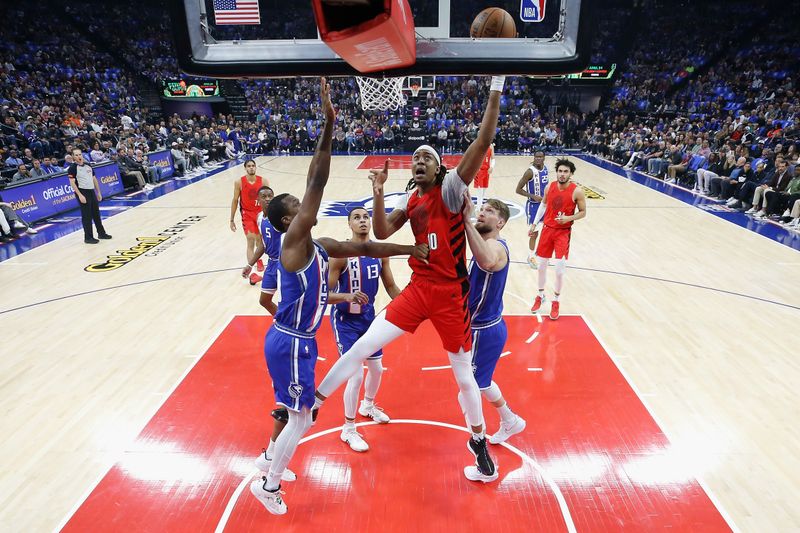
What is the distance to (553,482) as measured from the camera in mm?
3676

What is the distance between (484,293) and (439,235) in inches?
25.6

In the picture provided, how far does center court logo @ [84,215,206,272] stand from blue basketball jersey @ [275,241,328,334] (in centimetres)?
651

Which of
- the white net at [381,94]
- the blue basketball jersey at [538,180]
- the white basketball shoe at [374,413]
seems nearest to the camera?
the white basketball shoe at [374,413]

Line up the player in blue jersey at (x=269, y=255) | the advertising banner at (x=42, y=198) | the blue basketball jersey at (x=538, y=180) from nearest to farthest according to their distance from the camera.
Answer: the player in blue jersey at (x=269, y=255)
the blue basketball jersey at (x=538, y=180)
the advertising banner at (x=42, y=198)

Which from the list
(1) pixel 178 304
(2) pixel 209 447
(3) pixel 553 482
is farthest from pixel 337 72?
(1) pixel 178 304

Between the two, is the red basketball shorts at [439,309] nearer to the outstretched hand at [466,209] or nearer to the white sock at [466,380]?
the white sock at [466,380]

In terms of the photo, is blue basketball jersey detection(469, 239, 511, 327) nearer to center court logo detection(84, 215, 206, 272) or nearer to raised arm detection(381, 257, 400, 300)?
raised arm detection(381, 257, 400, 300)

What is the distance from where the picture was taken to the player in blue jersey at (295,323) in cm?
313

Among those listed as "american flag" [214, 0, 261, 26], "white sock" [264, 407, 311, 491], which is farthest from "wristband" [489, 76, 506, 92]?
"white sock" [264, 407, 311, 491]

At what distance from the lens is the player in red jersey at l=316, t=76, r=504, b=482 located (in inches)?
127

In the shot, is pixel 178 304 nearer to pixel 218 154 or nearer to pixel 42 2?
pixel 218 154

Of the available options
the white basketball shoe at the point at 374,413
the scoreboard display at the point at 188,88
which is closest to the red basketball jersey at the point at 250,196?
the white basketball shoe at the point at 374,413

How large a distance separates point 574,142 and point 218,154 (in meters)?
18.1

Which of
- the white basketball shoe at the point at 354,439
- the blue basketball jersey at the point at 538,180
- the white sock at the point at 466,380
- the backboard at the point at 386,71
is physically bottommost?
the white basketball shoe at the point at 354,439
